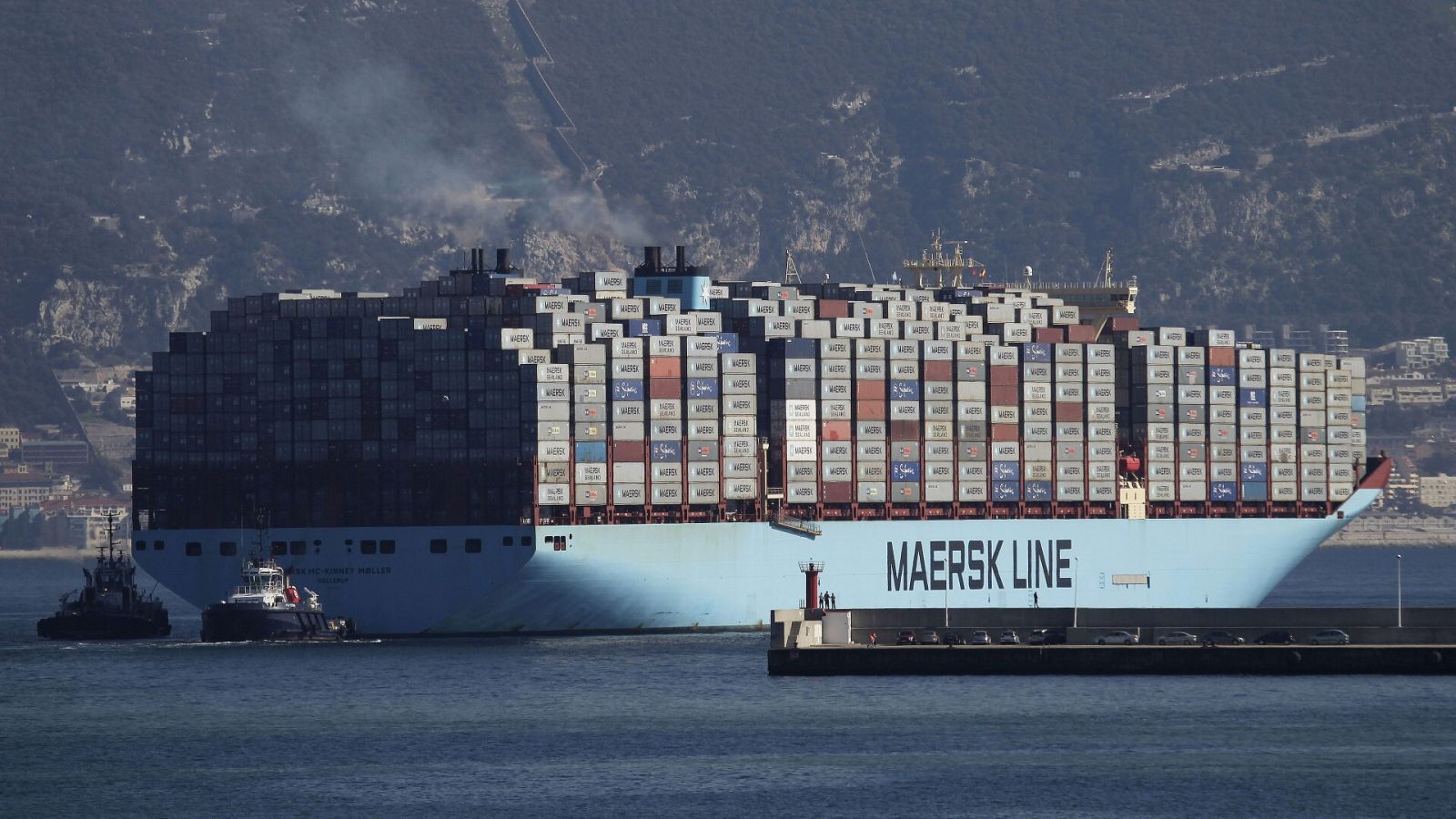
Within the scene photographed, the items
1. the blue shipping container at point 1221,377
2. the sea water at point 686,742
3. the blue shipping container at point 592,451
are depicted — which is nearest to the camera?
the sea water at point 686,742

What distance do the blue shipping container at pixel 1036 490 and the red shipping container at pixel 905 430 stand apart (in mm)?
6208

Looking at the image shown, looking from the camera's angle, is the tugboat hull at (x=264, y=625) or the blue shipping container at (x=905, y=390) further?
the blue shipping container at (x=905, y=390)

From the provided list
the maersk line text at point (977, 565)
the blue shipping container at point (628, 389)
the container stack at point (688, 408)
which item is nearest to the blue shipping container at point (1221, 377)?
the container stack at point (688, 408)

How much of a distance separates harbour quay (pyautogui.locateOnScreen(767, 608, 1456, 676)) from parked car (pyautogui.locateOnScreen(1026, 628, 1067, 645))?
0.07 meters

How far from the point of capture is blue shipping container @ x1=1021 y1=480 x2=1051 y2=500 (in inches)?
4973

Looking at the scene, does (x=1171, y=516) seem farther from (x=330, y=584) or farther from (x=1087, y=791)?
(x=1087, y=791)

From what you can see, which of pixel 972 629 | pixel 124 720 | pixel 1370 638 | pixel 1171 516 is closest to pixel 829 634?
pixel 972 629

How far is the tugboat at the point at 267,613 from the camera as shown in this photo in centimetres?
10706

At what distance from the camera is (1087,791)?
68.5 m

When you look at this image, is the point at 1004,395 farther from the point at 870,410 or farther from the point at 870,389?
the point at 870,410

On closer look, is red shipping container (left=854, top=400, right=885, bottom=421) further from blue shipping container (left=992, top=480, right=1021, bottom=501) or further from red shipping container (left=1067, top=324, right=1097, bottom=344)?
red shipping container (left=1067, top=324, right=1097, bottom=344)

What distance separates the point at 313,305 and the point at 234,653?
54.8 feet

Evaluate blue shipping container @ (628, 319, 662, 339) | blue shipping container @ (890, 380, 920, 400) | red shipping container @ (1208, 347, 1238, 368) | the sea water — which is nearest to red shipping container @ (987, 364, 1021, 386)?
blue shipping container @ (890, 380, 920, 400)

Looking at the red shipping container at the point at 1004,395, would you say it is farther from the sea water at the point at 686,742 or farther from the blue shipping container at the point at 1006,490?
the sea water at the point at 686,742
